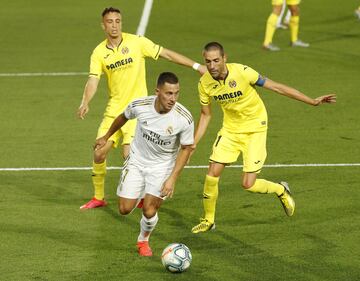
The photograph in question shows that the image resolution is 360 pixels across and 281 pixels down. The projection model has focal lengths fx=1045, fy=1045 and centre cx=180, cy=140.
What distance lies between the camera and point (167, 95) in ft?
39.5

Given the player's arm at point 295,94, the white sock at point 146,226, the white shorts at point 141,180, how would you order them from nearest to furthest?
the white sock at point 146,226 → the white shorts at point 141,180 → the player's arm at point 295,94

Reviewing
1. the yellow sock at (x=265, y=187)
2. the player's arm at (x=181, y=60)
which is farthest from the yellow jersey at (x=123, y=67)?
the yellow sock at (x=265, y=187)

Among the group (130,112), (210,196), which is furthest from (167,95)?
(210,196)

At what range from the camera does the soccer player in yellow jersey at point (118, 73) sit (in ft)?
47.6

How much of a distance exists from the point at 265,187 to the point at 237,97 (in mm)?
1291

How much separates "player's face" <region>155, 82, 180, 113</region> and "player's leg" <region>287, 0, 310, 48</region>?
40.0 feet

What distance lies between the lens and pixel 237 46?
80.8 ft

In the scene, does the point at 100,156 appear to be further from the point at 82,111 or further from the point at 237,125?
the point at 237,125

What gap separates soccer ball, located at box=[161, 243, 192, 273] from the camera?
11.8 meters

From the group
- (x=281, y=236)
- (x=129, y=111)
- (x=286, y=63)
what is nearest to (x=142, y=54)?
(x=129, y=111)

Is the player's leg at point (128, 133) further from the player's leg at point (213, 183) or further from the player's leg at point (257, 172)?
the player's leg at point (257, 172)

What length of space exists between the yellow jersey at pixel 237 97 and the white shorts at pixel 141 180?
129 centimetres

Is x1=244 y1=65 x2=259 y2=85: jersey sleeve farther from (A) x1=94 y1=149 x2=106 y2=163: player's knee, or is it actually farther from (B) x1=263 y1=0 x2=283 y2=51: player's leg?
(B) x1=263 y1=0 x2=283 y2=51: player's leg

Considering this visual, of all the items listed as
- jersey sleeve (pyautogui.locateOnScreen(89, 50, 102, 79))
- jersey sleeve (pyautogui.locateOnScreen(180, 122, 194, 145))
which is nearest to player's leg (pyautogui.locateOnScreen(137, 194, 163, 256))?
jersey sleeve (pyautogui.locateOnScreen(180, 122, 194, 145))
